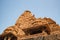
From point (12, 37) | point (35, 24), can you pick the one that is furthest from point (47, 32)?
point (12, 37)

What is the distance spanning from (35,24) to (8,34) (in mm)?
5944

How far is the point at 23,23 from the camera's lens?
159 ft

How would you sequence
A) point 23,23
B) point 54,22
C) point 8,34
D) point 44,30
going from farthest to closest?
1. point 23,23
2. point 54,22
3. point 8,34
4. point 44,30

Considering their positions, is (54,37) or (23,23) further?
(23,23)

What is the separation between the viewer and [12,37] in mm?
32594

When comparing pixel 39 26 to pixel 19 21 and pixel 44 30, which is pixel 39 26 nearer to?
pixel 44 30

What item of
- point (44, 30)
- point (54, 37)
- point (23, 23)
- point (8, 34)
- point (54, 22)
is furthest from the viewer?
point (23, 23)

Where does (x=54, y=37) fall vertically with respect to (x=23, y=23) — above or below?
below

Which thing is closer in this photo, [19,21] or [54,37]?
[54,37]

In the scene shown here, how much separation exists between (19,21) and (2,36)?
16204 mm

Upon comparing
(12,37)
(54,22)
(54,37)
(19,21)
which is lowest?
(54,37)

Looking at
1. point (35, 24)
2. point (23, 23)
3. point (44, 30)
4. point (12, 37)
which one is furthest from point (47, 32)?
point (23, 23)

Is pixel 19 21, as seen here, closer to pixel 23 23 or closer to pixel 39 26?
pixel 23 23

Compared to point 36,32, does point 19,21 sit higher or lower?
higher
